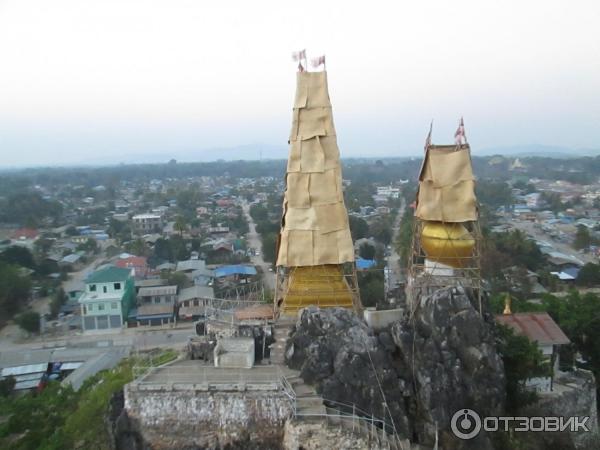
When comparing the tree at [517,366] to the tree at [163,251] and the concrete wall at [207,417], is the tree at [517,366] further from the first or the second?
the tree at [163,251]

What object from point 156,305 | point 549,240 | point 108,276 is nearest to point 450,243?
point 156,305

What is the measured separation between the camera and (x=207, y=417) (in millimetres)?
13828

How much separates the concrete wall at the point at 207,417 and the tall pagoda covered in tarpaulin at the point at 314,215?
3916mm

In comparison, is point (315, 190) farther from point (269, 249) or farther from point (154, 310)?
point (269, 249)

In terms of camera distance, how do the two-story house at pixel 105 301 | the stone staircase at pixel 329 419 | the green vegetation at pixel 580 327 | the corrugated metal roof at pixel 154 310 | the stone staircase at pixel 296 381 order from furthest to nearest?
1. the corrugated metal roof at pixel 154 310
2. the two-story house at pixel 105 301
3. the green vegetation at pixel 580 327
4. the stone staircase at pixel 296 381
5. the stone staircase at pixel 329 419

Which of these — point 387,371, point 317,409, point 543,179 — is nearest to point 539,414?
point 387,371

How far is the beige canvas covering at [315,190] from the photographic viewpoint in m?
17.3

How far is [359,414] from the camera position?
45.6ft

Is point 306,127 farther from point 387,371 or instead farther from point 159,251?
point 159,251

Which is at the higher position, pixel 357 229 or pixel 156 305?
pixel 357 229

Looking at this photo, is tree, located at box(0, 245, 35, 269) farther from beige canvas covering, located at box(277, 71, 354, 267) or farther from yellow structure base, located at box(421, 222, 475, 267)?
yellow structure base, located at box(421, 222, 475, 267)

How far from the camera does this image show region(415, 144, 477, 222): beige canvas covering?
16.1m

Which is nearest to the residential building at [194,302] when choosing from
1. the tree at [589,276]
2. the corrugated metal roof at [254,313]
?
the corrugated metal roof at [254,313]

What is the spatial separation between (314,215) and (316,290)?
2.28 meters
